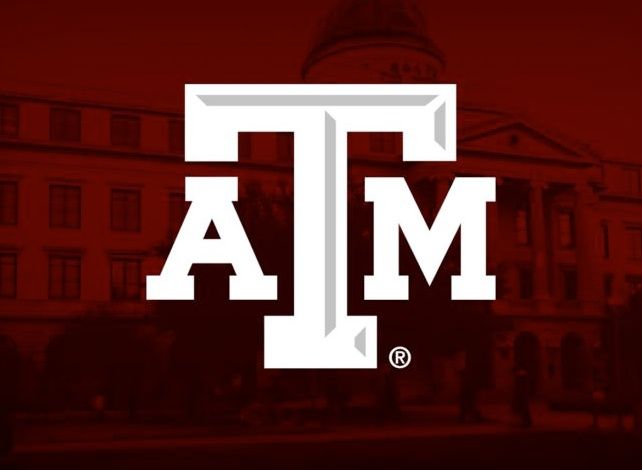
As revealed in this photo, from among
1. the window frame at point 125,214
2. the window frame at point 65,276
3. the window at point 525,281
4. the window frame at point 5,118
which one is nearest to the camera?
the window frame at point 5,118

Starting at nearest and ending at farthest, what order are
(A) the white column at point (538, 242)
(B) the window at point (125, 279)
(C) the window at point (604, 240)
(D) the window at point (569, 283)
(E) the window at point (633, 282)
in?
1. (B) the window at point (125, 279)
2. (A) the white column at point (538, 242)
3. (D) the window at point (569, 283)
4. (C) the window at point (604, 240)
5. (E) the window at point (633, 282)

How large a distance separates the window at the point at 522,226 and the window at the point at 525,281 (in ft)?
5.64

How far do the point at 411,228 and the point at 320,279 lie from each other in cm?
405

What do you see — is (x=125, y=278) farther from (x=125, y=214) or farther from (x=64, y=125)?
(x=64, y=125)

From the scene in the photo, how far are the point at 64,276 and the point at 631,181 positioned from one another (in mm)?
37025

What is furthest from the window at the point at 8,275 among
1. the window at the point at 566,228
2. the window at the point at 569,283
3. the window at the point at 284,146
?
the window at the point at 566,228

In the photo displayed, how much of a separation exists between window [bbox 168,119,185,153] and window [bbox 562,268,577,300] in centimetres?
2479

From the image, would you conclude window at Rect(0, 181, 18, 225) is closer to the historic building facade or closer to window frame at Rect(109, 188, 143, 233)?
the historic building facade

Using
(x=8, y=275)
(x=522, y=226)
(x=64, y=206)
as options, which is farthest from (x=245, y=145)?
(x=522, y=226)

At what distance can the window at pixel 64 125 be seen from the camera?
54.0 metres

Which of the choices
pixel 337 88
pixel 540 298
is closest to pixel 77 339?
pixel 337 88

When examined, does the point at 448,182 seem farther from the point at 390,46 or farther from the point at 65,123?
the point at 65,123

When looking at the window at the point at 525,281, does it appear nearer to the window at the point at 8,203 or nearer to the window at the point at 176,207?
the window at the point at 176,207

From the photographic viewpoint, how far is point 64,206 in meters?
55.2
